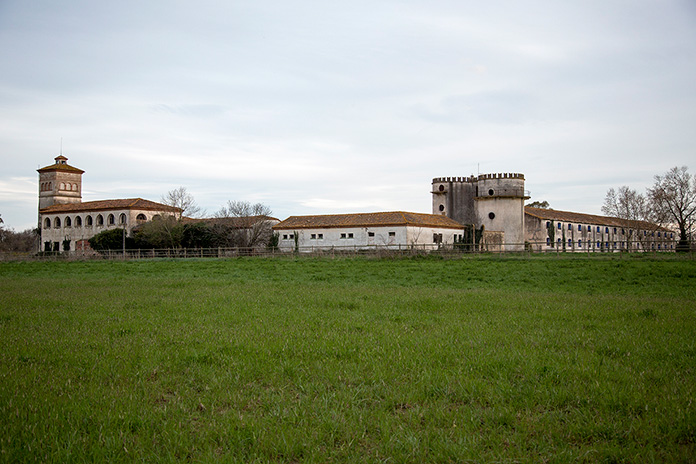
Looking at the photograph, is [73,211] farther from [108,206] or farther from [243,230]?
[243,230]

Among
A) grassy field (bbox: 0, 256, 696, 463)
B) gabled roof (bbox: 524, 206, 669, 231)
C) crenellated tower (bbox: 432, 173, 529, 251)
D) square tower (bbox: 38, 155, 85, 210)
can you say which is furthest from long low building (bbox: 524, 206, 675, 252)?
square tower (bbox: 38, 155, 85, 210)

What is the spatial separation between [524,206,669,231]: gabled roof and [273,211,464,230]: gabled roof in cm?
1596

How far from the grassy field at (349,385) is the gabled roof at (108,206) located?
70.0 metres

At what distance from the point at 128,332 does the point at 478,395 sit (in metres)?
6.97

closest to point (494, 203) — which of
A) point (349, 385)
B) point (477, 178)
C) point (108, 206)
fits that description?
point (477, 178)

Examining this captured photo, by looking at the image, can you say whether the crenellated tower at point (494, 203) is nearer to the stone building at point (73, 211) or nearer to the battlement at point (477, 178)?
the battlement at point (477, 178)

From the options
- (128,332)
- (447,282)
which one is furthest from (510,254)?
(128,332)

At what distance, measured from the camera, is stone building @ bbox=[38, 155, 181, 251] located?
79.2 m

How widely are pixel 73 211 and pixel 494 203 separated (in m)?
63.8

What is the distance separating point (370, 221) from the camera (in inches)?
2395

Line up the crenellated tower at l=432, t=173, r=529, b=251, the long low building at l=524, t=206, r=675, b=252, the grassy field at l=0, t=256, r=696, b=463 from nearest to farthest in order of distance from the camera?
the grassy field at l=0, t=256, r=696, b=463, the crenellated tower at l=432, t=173, r=529, b=251, the long low building at l=524, t=206, r=675, b=252

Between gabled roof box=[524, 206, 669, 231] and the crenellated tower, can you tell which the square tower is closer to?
the crenellated tower

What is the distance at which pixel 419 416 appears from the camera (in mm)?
5516

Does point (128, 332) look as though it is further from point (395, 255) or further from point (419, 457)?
point (395, 255)
